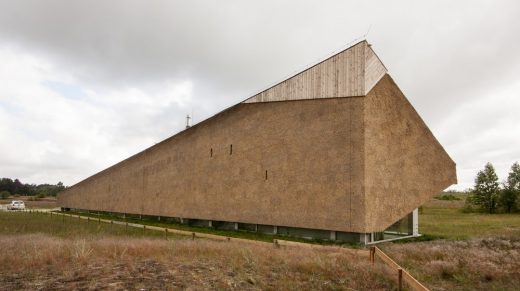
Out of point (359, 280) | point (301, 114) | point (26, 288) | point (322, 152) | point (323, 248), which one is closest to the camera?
point (26, 288)

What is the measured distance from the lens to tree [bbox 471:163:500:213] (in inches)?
2197

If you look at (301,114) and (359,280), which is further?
(301,114)

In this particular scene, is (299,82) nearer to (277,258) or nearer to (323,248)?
(323,248)

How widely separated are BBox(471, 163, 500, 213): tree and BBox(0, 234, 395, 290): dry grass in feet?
169

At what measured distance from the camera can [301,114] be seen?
23578 mm

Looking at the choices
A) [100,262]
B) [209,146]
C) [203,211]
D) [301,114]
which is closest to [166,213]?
[203,211]

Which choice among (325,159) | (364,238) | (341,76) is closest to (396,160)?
(325,159)

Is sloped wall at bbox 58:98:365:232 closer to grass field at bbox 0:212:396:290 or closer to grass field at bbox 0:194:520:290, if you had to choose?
grass field at bbox 0:194:520:290

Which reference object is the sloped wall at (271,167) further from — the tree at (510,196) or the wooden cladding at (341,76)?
the tree at (510,196)

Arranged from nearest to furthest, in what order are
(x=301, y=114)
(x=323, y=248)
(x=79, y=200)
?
(x=323, y=248), (x=301, y=114), (x=79, y=200)

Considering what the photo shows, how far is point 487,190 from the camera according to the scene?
56.9 m

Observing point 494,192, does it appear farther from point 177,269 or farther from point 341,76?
point 177,269

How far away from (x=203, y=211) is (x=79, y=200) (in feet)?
106

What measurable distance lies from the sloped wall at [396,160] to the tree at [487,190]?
36255 millimetres
